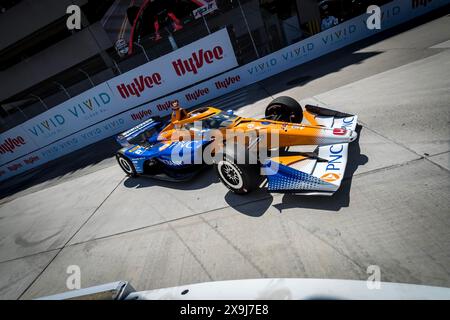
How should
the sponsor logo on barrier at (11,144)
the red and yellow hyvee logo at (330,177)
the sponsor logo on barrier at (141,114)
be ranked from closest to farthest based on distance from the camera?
the red and yellow hyvee logo at (330,177)
the sponsor logo on barrier at (141,114)
the sponsor logo on barrier at (11,144)

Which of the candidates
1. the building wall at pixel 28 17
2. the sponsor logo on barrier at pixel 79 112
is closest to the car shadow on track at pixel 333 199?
the sponsor logo on barrier at pixel 79 112

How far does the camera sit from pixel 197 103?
1235 cm

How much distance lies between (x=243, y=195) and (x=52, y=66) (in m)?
24.5

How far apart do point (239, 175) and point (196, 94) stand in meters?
8.97

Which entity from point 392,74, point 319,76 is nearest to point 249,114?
point 319,76

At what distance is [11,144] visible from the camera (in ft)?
48.6

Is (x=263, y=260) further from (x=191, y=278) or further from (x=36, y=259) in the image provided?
(x=36, y=259)

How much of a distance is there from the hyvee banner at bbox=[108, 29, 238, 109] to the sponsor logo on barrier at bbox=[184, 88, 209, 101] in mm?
485

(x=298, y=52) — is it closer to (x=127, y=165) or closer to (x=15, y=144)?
(x=127, y=165)

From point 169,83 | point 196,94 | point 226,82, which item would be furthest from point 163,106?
point 226,82

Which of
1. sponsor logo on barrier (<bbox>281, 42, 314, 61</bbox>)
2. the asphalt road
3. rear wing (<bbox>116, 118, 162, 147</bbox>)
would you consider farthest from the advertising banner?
sponsor logo on barrier (<bbox>281, 42, 314, 61</bbox>)

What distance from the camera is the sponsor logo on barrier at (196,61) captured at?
11.7 m

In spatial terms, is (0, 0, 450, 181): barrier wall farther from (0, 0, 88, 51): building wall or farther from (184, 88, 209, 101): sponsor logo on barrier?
(0, 0, 88, 51): building wall

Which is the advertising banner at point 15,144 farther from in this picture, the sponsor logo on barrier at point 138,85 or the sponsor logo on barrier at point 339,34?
the sponsor logo on barrier at point 339,34
